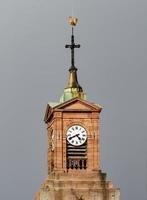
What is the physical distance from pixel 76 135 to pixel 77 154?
181 cm

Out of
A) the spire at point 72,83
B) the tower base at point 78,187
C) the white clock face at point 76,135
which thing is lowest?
the tower base at point 78,187

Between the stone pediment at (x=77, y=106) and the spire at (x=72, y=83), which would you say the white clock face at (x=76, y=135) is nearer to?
the stone pediment at (x=77, y=106)

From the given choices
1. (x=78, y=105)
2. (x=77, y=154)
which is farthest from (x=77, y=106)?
(x=77, y=154)

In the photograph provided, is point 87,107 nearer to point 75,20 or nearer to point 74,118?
point 74,118

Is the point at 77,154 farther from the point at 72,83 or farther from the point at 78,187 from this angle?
the point at 72,83

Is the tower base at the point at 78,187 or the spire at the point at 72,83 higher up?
the spire at the point at 72,83

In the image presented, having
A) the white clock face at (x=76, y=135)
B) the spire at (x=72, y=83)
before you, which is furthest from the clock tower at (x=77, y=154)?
the spire at (x=72, y=83)

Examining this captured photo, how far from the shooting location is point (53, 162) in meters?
99.1

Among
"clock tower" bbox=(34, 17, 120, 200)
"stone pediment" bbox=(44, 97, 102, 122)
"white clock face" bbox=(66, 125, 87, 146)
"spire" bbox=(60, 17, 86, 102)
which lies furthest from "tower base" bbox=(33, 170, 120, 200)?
"spire" bbox=(60, 17, 86, 102)

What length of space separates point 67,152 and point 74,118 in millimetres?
3220

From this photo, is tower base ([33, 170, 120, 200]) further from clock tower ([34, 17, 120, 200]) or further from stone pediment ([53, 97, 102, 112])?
stone pediment ([53, 97, 102, 112])

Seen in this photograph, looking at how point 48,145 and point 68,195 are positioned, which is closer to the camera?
point 68,195

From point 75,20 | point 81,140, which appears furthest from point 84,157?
point 75,20

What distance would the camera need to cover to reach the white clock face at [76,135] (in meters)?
97.8
